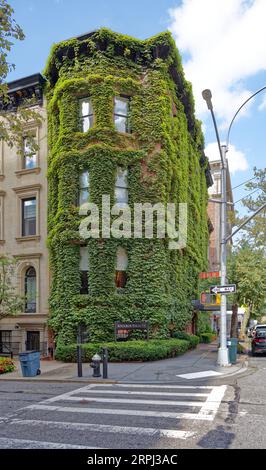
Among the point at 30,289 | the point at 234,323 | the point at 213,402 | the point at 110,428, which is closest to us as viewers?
the point at 110,428

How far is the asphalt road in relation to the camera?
22.2 feet

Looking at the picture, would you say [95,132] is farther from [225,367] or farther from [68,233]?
[225,367]

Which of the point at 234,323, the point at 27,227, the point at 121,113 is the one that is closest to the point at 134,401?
the point at 234,323

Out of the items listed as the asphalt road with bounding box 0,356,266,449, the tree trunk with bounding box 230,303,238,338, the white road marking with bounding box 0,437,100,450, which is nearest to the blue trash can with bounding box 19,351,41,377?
the asphalt road with bounding box 0,356,266,449

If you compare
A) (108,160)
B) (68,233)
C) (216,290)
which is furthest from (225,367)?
(108,160)

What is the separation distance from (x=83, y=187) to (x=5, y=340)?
358 inches

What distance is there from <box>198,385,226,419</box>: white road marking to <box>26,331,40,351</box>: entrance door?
40.5ft

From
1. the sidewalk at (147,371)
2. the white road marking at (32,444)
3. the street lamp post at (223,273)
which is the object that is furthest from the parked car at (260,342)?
the white road marking at (32,444)

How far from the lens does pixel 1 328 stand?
74.6 ft

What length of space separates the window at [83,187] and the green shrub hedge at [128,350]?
6837mm

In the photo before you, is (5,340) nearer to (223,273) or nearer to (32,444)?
Result: (223,273)

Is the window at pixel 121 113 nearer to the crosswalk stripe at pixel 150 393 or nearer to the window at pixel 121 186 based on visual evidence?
the window at pixel 121 186

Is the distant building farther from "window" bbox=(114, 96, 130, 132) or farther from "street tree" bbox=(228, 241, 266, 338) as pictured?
"street tree" bbox=(228, 241, 266, 338)

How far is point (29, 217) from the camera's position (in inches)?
917
